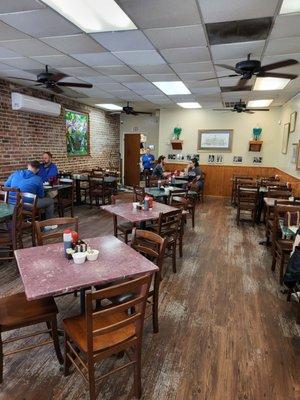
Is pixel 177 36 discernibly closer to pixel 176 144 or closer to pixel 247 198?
pixel 247 198

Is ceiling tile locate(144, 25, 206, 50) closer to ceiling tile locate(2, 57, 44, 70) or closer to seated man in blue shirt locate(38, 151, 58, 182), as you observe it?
ceiling tile locate(2, 57, 44, 70)

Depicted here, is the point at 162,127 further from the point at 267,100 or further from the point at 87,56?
the point at 87,56

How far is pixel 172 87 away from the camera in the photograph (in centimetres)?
619

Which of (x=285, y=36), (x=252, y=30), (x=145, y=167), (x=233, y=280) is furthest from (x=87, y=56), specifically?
(x=145, y=167)

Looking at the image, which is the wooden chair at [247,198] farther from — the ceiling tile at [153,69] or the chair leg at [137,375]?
the chair leg at [137,375]

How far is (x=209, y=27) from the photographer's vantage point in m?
3.05

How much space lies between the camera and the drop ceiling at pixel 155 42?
106 inches

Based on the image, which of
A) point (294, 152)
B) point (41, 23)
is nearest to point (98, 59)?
point (41, 23)

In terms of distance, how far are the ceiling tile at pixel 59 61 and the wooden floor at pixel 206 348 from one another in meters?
3.16

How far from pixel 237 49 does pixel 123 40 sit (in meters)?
1.52

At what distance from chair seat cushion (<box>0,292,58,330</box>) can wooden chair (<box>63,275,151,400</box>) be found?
21 centimetres

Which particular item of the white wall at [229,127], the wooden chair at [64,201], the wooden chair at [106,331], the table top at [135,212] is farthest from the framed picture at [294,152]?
the wooden chair at [106,331]

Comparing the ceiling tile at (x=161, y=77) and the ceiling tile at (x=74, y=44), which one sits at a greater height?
the ceiling tile at (x=74, y=44)

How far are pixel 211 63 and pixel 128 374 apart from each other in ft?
14.1
